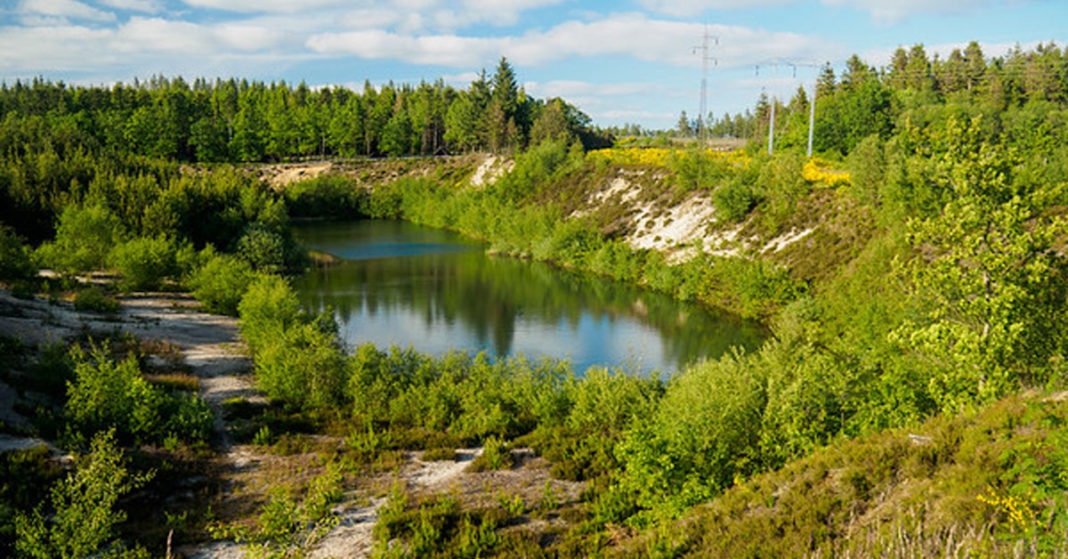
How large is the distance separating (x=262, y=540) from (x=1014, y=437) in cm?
1755

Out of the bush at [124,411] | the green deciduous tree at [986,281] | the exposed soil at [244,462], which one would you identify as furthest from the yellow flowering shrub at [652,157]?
the bush at [124,411]

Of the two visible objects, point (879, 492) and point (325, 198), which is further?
point (325, 198)

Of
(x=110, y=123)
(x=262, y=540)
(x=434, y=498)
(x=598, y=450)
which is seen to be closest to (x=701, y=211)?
(x=598, y=450)

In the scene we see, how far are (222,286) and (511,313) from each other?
22.0m

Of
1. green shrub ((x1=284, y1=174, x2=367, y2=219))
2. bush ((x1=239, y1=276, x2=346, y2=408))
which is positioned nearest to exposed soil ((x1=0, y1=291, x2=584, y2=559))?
bush ((x1=239, y1=276, x2=346, y2=408))

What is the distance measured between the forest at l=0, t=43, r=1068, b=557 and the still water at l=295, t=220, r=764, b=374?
402 cm

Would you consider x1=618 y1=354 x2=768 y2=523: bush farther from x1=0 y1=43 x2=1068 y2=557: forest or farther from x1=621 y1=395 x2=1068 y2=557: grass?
x1=621 y1=395 x2=1068 y2=557: grass

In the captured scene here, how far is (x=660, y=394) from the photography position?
92.6 ft

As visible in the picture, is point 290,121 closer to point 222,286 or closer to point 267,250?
point 267,250

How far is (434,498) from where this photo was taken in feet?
66.2

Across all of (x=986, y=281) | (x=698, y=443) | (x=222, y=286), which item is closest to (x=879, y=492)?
(x=698, y=443)

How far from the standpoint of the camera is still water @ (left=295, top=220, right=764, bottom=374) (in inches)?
1708

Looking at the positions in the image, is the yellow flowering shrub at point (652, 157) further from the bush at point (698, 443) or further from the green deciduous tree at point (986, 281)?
the bush at point (698, 443)

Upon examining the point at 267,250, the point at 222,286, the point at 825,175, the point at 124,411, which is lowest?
the point at 124,411
